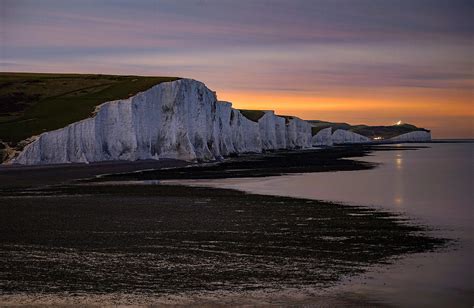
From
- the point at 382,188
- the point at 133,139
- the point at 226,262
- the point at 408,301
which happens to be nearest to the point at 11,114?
the point at 133,139

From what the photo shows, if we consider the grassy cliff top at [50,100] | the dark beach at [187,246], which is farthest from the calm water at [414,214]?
the grassy cliff top at [50,100]

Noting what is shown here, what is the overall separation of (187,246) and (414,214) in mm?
14381

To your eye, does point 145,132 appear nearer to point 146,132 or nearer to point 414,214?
point 146,132

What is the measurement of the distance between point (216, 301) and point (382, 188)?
34703mm

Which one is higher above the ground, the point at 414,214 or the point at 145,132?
the point at 145,132

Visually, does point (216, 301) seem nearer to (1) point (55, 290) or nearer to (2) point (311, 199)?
(1) point (55, 290)

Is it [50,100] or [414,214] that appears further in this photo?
[50,100]

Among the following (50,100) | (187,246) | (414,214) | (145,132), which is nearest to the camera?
(187,246)

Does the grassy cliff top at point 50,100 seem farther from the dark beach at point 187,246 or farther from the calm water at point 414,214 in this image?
the dark beach at point 187,246

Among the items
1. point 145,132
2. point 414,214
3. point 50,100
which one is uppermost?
point 50,100

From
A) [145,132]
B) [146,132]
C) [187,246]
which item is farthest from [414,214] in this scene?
[146,132]

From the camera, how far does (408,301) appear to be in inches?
622

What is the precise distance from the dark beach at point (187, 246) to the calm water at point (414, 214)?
0.94 m

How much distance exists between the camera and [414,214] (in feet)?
107
